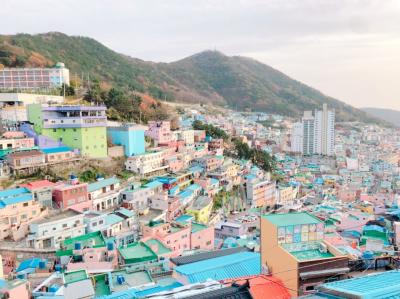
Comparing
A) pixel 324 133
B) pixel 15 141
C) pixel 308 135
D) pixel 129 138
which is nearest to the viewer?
pixel 15 141

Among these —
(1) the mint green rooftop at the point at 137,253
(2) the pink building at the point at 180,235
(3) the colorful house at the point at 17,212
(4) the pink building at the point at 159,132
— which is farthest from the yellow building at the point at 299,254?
(4) the pink building at the point at 159,132

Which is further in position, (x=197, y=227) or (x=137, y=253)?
(x=197, y=227)

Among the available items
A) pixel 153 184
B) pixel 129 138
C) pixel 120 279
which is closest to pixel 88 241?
pixel 120 279

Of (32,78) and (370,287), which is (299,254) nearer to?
(370,287)

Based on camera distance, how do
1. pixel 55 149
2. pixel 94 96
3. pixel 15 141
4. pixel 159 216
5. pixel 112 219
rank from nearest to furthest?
pixel 112 219 < pixel 159 216 < pixel 15 141 < pixel 55 149 < pixel 94 96

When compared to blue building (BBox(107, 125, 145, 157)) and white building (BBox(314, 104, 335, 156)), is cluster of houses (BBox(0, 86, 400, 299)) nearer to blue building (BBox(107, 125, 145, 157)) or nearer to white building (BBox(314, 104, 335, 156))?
blue building (BBox(107, 125, 145, 157))

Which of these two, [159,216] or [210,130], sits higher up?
[210,130]
